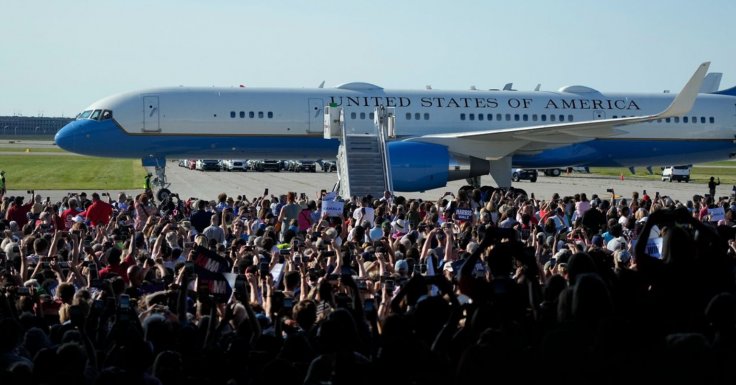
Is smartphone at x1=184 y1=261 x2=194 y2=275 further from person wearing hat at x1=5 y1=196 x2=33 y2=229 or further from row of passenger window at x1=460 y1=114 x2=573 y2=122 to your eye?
row of passenger window at x1=460 y1=114 x2=573 y2=122

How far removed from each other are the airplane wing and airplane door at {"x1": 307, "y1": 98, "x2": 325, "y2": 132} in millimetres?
3117

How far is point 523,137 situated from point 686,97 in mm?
5590

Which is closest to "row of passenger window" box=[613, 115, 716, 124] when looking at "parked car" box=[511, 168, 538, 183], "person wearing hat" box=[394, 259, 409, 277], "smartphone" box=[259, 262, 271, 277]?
"parked car" box=[511, 168, 538, 183]

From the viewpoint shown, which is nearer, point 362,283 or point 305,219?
point 362,283

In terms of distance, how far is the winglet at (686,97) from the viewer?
1310 inches

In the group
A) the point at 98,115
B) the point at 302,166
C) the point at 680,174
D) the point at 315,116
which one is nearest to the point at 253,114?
the point at 315,116

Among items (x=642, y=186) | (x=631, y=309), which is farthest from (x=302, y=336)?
(x=642, y=186)

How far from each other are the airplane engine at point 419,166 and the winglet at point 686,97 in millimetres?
6800

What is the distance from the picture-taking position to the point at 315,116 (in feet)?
118

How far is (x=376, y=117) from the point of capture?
34.5 m

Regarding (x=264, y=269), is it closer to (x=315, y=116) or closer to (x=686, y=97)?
(x=686, y=97)

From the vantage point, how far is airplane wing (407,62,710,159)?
35469 millimetres

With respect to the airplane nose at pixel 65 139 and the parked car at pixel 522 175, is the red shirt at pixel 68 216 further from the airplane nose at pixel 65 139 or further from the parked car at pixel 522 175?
the parked car at pixel 522 175

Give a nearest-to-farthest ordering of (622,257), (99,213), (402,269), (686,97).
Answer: (402,269) → (622,257) → (99,213) → (686,97)
